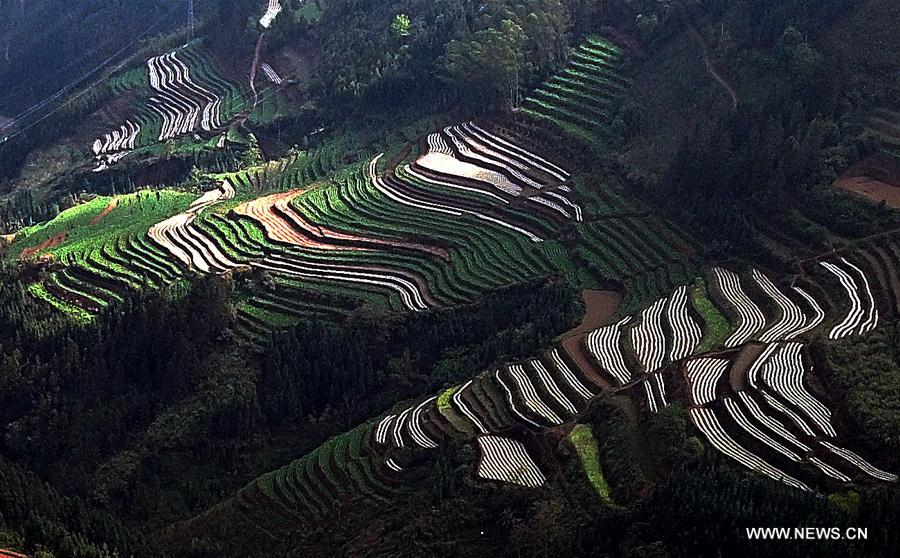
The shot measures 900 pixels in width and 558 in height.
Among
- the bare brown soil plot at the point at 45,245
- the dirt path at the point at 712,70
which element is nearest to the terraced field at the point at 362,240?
the bare brown soil plot at the point at 45,245

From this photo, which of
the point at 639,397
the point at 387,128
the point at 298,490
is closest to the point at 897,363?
the point at 639,397

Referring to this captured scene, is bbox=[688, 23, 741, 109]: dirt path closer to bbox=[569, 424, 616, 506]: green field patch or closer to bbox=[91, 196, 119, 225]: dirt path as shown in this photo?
bbox=[569, 424, 616, 506]: green field patch

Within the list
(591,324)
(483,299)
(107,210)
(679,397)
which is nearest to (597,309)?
(591,324)

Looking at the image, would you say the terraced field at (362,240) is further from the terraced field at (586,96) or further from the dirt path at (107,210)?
the terraced field at (586,96)

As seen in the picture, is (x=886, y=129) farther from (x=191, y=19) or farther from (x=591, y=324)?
(x=191, y=19)

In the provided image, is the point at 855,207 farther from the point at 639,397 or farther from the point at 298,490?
the point at 298,490
